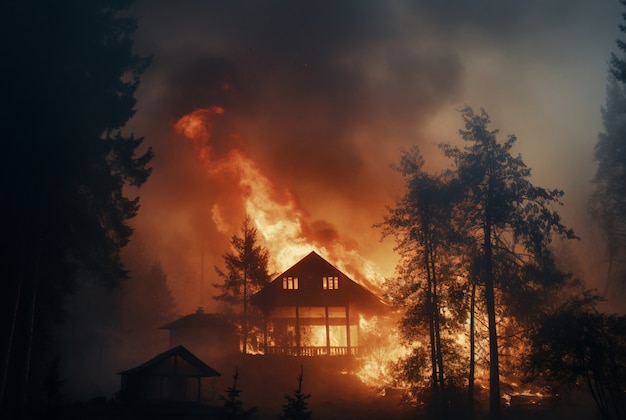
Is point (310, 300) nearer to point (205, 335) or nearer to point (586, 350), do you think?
point (205, 335)

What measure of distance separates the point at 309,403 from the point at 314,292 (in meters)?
13.6

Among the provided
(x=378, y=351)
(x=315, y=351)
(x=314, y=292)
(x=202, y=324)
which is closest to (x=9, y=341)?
(x=202, y=324)

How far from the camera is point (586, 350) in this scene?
2320 cm

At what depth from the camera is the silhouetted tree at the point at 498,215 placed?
27297 millimetres

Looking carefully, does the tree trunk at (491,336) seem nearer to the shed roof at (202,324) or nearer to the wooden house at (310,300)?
the wooden house at (310,300)

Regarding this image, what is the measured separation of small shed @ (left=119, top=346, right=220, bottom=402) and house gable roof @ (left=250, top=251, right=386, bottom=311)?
14243mm

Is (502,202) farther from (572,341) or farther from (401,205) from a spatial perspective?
(572,341)

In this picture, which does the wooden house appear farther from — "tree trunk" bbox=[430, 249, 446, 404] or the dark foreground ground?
"tree trunk" bbox=[430, 249, 446, 404]

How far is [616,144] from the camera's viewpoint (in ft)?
165

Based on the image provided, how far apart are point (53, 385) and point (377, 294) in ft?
107

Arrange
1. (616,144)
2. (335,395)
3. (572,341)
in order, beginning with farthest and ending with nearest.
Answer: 1. (616,144)
2. (335,395)
3. (572,341)

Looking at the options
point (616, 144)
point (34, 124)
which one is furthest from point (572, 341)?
point (616, 144)

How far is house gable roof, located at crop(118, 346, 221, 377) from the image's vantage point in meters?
35.7

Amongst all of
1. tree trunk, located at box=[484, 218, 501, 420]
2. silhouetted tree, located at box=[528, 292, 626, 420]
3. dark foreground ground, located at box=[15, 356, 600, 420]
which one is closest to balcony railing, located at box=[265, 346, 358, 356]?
dark foreground ground, located at box=[15, 356, 600, 420]
